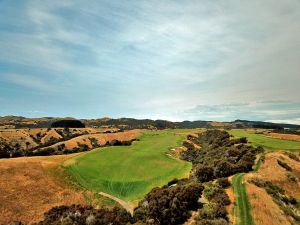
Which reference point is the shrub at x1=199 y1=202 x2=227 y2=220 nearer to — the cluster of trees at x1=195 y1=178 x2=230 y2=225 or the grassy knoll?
the cluster of trees at x1=195 y1=178 x2=230 y2=225

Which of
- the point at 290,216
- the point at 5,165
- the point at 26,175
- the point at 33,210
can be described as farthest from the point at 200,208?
the point at 5,165

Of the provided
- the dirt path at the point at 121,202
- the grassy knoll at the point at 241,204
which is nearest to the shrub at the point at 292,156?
the grassy knoll at the point at 241,204

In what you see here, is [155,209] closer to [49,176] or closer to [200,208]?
[200,208]

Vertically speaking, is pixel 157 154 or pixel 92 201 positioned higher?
pixel 157 154

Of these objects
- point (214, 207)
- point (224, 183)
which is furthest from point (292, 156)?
point (214, 207)

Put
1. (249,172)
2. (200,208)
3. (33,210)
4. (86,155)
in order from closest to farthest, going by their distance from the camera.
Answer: (200,208) → (33,210) → (249,172) → (86,155)

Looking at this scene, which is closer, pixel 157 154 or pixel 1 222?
pixel 1 222

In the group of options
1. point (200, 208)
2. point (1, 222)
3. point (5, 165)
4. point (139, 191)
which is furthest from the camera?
point (5, 165)

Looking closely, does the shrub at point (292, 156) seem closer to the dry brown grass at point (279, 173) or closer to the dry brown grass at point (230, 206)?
the dry brown grass at point (279, 173)
